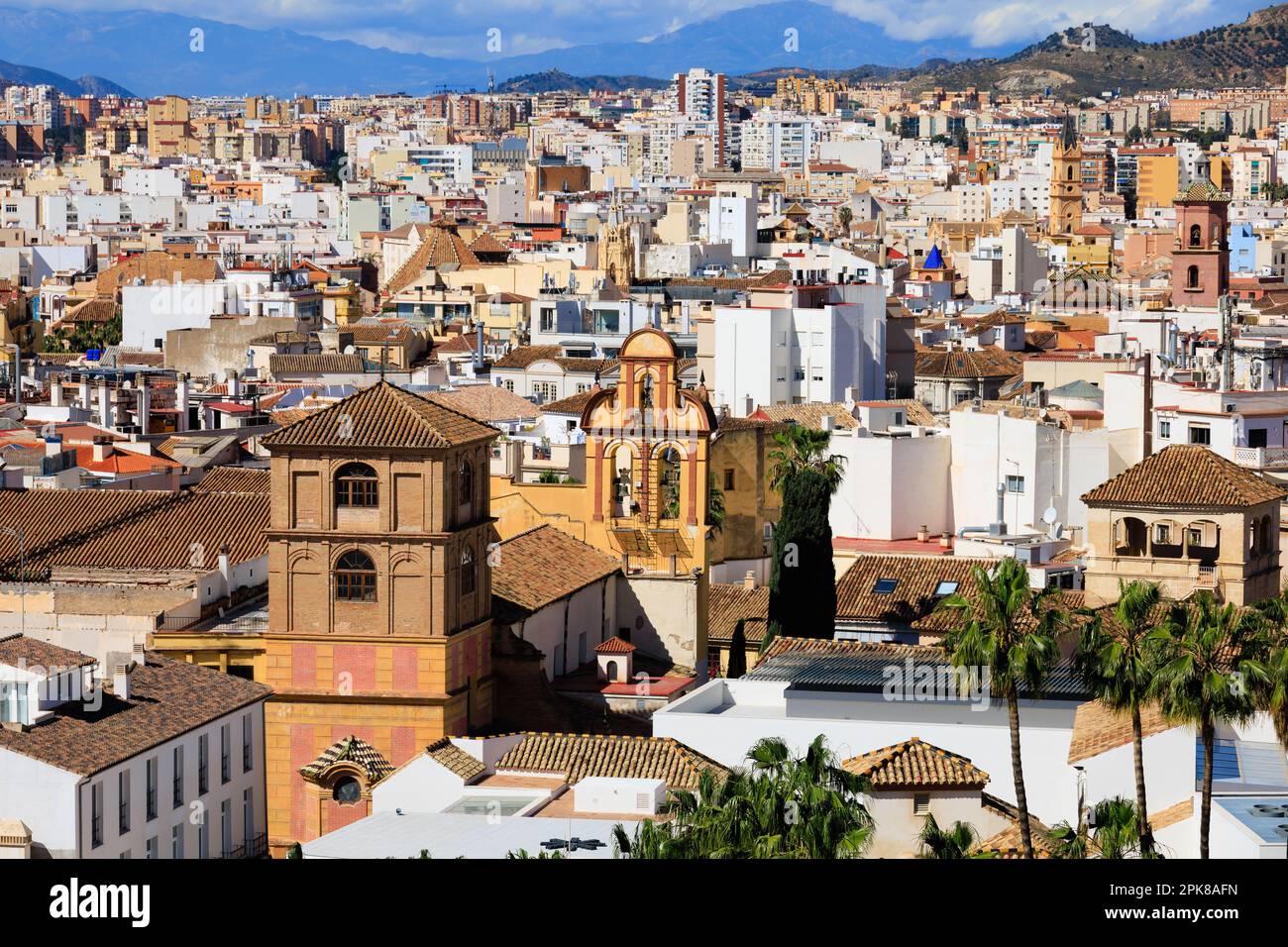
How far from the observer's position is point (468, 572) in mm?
23234

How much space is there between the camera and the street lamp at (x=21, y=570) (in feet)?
80.7

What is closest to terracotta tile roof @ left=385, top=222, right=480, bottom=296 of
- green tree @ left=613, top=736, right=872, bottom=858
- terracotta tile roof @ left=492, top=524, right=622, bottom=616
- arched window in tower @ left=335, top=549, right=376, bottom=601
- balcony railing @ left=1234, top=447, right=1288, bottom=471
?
balcony railing @ left=1234, top=447, right=1288, bottom=471

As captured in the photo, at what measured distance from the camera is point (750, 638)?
3081 cm

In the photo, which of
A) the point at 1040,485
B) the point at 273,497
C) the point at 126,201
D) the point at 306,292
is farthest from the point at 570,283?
the point at 126,201

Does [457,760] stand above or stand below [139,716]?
below

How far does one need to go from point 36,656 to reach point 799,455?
15.2 meters

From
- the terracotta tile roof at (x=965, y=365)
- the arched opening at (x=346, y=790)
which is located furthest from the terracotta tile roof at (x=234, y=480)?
the terracotta tile roof at (x=965, y=365)

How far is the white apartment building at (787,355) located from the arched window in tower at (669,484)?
23780mm

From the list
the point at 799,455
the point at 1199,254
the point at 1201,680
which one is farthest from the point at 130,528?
the point at 1199,254

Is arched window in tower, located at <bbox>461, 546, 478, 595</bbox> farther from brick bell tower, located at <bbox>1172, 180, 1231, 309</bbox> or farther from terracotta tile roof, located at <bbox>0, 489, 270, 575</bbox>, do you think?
brick bell tower, located at <bbox>1172, 180, 1231, 309</bbox>

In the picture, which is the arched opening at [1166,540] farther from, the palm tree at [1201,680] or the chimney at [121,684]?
the chimney at [121,684]

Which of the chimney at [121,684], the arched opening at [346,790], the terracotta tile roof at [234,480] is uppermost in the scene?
the terracotta tile roof at [234,480]

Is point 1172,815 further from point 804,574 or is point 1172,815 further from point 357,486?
point 804,574
